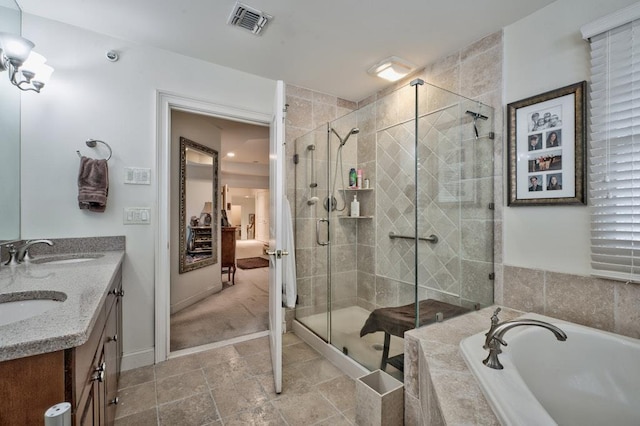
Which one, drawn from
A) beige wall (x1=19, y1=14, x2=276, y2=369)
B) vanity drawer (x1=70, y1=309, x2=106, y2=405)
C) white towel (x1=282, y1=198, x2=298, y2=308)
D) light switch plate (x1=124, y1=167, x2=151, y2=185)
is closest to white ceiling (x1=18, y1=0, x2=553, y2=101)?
beige wall (x1=19, y1=14, x2=276, y2=369)

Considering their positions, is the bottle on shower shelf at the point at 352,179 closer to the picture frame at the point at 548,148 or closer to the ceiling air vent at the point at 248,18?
the picture frame at the point at 548,148

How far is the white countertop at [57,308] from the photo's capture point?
68 cm

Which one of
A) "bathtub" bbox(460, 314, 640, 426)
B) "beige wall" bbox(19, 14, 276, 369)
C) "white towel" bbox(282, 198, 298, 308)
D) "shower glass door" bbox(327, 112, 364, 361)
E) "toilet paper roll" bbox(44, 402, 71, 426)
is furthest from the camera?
"shower glass door" bbox(327, 112, 364, 361)

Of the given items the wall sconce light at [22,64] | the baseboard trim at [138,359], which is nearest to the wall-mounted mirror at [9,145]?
the wall sconce light at [22,64]

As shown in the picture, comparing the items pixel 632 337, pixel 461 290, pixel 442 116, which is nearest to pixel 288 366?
pixel 461 290

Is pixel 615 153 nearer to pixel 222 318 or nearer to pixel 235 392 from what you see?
pixel 235 392

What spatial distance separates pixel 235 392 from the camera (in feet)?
6.12

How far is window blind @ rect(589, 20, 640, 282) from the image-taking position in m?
1.41

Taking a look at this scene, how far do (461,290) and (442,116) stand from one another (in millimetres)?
1329

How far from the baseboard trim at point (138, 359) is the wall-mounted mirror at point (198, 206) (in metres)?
1.49

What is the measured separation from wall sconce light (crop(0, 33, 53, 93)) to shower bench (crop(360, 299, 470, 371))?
2.68 metres

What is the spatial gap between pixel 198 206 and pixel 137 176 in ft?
5.83

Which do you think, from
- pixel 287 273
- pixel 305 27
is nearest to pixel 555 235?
pixel 287 273

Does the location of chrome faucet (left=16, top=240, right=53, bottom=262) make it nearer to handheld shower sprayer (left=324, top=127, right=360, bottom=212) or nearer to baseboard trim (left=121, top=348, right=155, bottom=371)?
baseboard trim (left=121, top=348, right=155, bottom=371)
